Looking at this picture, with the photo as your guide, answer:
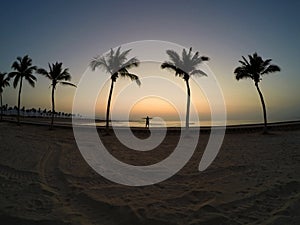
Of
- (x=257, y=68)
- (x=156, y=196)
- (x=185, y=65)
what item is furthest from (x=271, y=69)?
(x=156, y=196)

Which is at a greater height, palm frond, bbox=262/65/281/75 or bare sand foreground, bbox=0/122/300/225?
palm frond, bbox=262/65/281/75

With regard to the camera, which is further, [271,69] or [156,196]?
[271,69]

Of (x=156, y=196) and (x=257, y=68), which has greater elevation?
(x=257, y=68)

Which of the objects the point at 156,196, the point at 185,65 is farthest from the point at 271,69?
the point at 156,196

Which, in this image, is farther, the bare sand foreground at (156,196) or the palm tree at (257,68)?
the palm tree at (257,68)

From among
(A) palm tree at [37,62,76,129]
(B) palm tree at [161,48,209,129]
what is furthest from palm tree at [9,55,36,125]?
(B) palm tree at [161,48,209,129]

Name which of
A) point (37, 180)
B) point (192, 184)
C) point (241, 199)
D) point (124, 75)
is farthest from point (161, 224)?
point (124, 75)

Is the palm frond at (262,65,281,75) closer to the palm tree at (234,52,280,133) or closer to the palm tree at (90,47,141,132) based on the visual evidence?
the palm tree at (234,52,280,133)

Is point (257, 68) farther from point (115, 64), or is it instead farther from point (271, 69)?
point (115, 64)

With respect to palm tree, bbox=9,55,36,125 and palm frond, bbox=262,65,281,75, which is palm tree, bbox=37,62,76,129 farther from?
palm frond, bbox=262,65,281,75

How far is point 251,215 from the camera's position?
14.6 ft

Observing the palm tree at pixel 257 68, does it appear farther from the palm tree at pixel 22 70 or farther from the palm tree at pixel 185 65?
the palm tree at pixel 22 70

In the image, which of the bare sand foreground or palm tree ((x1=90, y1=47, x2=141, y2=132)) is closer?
the bare sand foreground

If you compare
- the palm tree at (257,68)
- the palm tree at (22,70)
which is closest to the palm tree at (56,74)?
the palm tree at (22,70)
